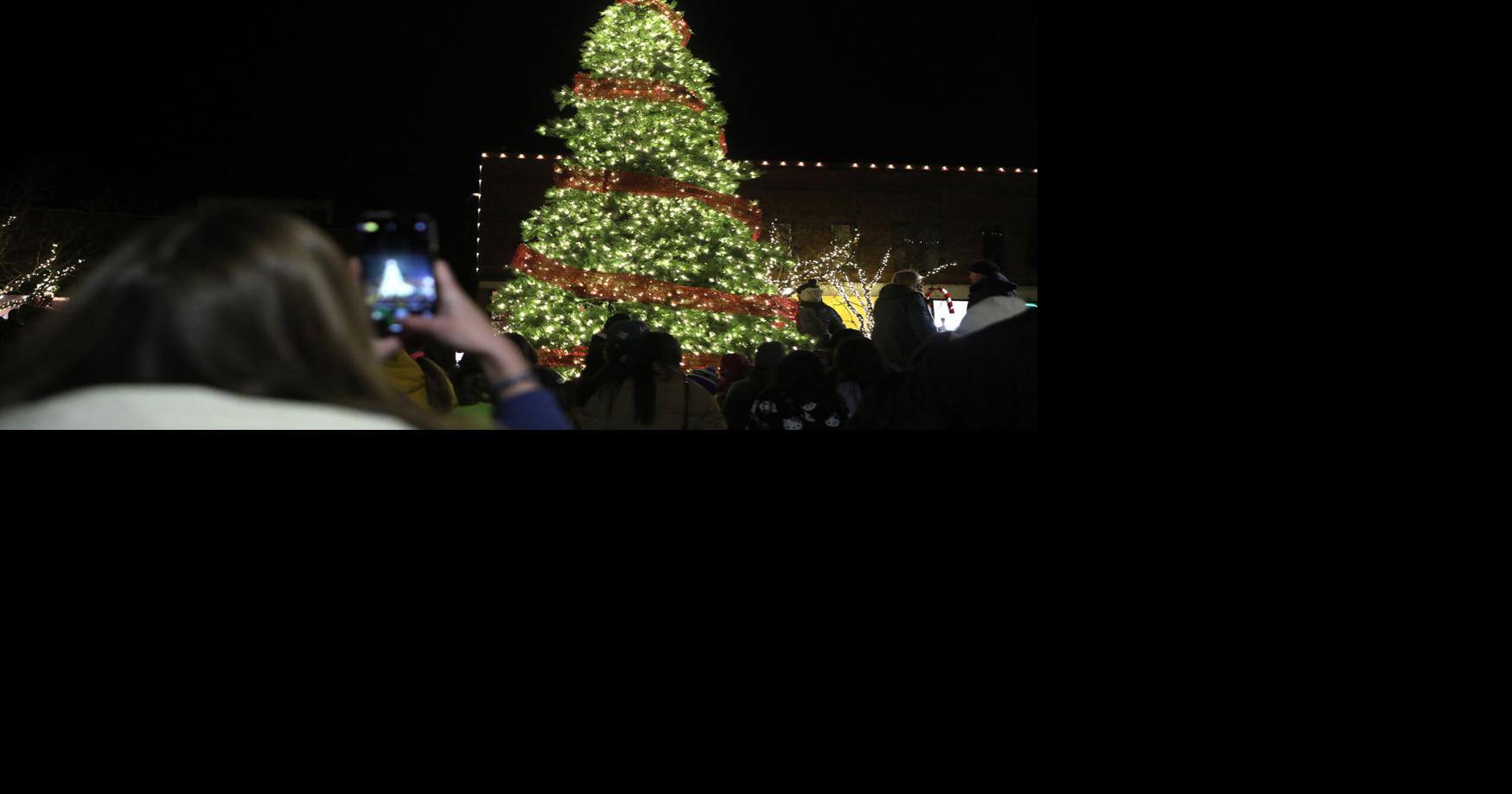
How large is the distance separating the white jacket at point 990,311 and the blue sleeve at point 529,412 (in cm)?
142

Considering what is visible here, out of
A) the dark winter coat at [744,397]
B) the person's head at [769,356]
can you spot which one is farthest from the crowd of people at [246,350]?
the person's head at [769,356]

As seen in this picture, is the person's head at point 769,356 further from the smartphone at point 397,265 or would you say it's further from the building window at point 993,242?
the building window at point 993,242

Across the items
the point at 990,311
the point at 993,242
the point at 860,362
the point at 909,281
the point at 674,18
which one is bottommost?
the point at 860,362

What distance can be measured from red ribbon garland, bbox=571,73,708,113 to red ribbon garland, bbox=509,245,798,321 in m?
1.14

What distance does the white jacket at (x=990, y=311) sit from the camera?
3.14 meters

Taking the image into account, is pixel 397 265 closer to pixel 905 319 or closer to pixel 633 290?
pixel 905 319

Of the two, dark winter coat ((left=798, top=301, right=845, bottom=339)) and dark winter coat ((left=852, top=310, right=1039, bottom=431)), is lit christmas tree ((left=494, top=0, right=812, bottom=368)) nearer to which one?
dark winter coat ((left=798, top=301, right=845, bottom=339))

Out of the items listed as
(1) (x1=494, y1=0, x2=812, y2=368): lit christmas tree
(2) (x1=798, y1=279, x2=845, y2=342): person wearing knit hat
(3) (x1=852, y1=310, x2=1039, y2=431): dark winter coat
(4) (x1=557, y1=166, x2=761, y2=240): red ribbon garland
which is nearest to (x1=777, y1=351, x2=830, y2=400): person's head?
(3) (x1=852, y1=310, x2=1039, y2=431): dark winter coat

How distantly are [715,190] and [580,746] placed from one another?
5.65 m

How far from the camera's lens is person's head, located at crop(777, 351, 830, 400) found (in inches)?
137

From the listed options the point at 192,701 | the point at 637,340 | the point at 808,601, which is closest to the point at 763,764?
the point at 808,601

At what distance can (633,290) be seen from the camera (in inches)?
303

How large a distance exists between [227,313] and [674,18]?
6355mm

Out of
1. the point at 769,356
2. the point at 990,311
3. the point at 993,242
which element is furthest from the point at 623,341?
the point at 993,242
